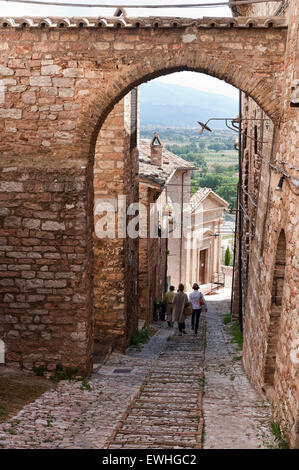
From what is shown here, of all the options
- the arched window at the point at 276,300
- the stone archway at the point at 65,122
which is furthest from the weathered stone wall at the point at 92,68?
the arched window at the point at 276,300

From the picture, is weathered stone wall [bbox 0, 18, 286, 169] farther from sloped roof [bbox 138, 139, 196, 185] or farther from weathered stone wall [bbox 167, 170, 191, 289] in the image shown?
weathered stone wall [bbox 167, 170, 191, 289]

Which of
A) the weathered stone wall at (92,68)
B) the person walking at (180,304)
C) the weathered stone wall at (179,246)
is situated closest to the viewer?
the weathered stone wall at (92,68)

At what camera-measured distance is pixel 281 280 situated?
23.0 ft

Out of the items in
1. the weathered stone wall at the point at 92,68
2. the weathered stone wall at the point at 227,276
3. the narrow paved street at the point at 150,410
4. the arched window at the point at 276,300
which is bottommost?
the narrow paved street at the point at 150,410

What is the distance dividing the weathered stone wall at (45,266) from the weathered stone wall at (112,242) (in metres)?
2.57

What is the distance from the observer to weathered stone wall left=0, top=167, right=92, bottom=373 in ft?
25.6

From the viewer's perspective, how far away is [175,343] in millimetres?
12336

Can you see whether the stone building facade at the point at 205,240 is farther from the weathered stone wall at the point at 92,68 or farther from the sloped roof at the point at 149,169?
the weathered stone wall at the point at 92,68

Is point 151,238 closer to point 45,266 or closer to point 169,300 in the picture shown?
point 169,300

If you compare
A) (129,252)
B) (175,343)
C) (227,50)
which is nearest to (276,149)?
(227,50)

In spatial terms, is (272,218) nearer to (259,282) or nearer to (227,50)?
(259,282)

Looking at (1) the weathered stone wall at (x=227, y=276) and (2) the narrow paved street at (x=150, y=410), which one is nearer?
(2) the narrow paved street at (x=150, y=410)

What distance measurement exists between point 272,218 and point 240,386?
2.48 m

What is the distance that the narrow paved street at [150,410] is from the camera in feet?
17.7
